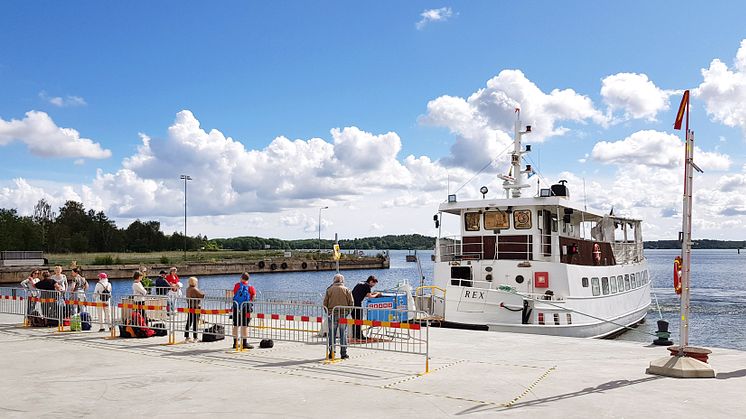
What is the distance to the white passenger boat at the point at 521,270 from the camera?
Result: 851 inches

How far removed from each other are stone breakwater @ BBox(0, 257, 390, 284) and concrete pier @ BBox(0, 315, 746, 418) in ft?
169

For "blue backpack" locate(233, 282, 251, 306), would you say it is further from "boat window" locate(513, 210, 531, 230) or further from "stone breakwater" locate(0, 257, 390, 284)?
"stone breakwater" locate(0, 257, 390, 284)

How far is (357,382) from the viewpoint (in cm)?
1082

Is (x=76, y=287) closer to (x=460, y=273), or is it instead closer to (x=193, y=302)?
(x=193, y=302)

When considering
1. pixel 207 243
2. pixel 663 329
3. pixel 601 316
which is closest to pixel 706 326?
pixel 601 316

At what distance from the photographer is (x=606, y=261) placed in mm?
28672

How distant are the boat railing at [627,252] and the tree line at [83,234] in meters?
99.1

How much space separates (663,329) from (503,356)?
4.63 m

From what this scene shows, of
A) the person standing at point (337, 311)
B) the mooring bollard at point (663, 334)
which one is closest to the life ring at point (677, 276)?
the mooring bollard at point (663, 334)

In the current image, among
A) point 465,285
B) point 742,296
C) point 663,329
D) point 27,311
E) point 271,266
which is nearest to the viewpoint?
point 663,329

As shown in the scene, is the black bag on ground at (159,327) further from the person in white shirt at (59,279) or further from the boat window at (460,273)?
the boat window at (460,273)

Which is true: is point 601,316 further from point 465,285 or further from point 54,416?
point 54,416

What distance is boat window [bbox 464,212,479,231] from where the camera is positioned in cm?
2488

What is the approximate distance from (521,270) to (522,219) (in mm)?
2154
